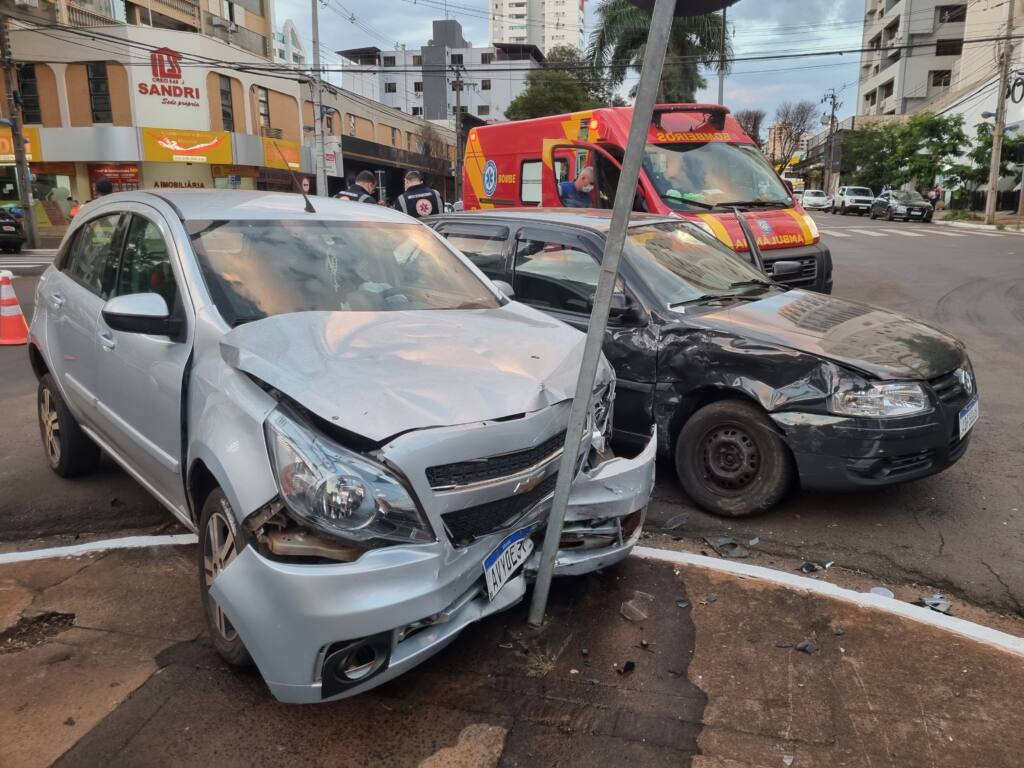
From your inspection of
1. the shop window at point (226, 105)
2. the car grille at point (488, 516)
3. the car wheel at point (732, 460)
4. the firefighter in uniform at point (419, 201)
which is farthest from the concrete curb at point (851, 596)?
the shop window at point (226, 105)

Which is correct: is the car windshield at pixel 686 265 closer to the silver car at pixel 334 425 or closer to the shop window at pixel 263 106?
the silver car at pixel 334 425

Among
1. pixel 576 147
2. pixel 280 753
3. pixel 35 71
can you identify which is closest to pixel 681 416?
pixel 280 753

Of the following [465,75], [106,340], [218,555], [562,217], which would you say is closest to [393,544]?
[218,555]

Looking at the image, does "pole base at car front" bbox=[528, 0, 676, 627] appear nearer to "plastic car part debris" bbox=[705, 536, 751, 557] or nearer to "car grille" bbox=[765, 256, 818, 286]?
"plastic car part debris" bbox=[705, 536, 751, 557]

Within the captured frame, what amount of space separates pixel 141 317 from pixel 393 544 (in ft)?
5.18

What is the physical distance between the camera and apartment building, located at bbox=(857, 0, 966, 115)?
63.3m

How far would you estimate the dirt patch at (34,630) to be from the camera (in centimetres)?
314

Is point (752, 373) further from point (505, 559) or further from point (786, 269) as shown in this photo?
point (786, 269)

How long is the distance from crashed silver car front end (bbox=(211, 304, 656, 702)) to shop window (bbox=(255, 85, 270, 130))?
3772 cm

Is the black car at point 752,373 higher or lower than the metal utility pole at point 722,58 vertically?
lower

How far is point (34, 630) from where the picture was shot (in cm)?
325

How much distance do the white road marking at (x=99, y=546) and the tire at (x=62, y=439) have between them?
2.57 ft

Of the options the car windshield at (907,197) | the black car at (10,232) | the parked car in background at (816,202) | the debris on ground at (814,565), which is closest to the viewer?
the debris on ground at (814,565)

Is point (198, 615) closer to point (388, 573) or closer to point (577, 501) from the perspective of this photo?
point (388, 573)
